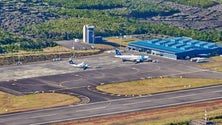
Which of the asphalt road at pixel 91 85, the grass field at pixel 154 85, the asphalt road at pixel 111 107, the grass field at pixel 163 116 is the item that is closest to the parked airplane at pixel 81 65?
the asphalt road at pixel 91 85

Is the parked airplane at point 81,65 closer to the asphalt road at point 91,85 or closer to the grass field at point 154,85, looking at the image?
the asphalt road at point 91,85

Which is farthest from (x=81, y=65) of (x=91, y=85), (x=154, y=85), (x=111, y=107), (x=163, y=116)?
(x=163, y=116)

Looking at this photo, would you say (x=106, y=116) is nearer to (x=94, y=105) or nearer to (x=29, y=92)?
(x=94, y=105)

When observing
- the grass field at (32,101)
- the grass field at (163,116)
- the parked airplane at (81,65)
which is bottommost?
the grass field at (163,116)

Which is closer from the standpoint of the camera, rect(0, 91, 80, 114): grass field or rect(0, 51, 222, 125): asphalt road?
rect(0, 51, 222, 125): asphalt road

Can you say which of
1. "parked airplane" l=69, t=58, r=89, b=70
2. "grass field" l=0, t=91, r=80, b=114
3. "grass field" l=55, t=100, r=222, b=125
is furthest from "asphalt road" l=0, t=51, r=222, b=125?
"grass field" l=55, t=100, r=222, b=125

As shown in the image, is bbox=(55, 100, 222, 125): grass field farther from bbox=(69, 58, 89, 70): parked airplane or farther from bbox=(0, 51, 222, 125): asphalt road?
bbox=(69, 58, 89, 70): parked airplane

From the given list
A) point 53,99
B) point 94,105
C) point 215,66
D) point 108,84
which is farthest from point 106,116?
point 215,66
